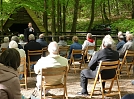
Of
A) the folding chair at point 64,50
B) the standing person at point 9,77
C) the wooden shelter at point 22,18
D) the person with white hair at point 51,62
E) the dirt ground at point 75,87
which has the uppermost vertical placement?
the wooden shelter at point 22,18

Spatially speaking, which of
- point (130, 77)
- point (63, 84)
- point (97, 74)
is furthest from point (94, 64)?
point (130, 77)

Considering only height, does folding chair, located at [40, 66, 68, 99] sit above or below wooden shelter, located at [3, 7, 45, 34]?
below

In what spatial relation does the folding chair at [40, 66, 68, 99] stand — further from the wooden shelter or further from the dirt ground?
the wooden shelter

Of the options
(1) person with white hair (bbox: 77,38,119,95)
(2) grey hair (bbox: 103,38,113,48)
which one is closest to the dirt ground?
(1) person with white hair (bbox: 77,38,119,95)

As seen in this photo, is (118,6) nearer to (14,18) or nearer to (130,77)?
(14,18)

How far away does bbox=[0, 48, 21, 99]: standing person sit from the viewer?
9.71 feet

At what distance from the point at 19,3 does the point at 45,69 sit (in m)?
11.3

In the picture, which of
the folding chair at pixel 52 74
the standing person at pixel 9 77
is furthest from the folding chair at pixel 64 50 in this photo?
the standing person at pixel 9 77

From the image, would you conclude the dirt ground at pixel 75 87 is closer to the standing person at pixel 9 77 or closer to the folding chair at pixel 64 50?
the folding chair at pixel 64 50

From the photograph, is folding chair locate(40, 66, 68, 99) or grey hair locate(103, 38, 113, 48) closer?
folding chair locate(40, 66, 68, 99)

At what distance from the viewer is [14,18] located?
18.3 metres

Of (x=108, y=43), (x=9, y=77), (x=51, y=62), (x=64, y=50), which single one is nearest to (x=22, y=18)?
(x=64, y=50)

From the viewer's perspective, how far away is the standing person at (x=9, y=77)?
2961 mm

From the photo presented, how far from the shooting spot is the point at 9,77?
3.02m
